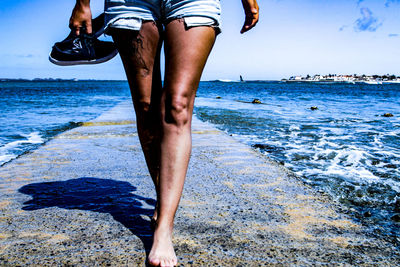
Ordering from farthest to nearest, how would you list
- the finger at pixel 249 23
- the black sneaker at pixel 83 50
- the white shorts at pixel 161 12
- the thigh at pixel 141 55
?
the finger at pixel 249 23, the black sneaker at pixel 83 50, the thigh at pixel 141 55, the white shorts at pixel 161 12

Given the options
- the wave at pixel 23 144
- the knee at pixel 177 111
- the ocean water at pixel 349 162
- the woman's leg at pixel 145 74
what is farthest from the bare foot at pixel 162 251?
the wave at pixel 23 144

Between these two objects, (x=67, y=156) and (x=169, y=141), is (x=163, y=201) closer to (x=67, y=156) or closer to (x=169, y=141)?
(x=169, y=141)

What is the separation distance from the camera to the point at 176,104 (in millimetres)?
1571

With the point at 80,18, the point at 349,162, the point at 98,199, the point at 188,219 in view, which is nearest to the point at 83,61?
the point at 80,18

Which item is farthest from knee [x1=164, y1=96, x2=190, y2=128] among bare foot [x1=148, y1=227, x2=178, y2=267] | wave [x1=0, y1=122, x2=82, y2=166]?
wave [x1=0, y1=122, x2=82, y2=166]

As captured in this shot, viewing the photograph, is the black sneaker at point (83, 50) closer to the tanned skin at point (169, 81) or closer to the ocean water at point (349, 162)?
the tanned skin at point (169, 81)

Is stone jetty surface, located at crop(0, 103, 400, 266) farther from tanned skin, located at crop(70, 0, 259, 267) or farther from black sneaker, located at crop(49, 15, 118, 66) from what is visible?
→ black sneaker, located at crop(49, 15, 118, 66)

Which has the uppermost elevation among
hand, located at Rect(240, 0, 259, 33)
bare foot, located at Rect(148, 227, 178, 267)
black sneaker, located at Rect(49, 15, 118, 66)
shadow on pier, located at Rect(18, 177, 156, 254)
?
hand, located at Rect(240, 0, 259, 33)

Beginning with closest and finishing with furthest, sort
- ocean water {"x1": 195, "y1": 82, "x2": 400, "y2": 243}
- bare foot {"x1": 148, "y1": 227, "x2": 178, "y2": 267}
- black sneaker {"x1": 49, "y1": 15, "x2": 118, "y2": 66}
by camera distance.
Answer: bare foot {"x1": 148, "y1": 227, "x2": 178, "y2": 267} → black sneaker {"x1": 49, "y1": 15, "x2": 118, "y2": 66} → ocean water {"x1": 195, "y1": 82, "x2": 400, "y2": 243}

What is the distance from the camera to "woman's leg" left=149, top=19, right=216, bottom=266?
1.54 meters

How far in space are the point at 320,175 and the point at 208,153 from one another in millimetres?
1405

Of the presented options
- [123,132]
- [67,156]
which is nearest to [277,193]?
[67,156]

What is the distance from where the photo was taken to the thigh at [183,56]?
1.55 m

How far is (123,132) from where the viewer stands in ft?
18.2
